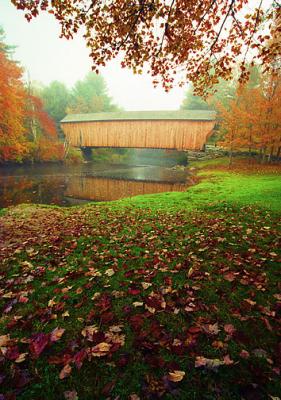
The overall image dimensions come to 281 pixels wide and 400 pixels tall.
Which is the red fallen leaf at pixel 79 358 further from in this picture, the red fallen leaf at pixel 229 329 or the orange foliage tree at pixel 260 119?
the orange foliage tree at pixel 260 119

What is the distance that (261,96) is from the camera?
19953mm

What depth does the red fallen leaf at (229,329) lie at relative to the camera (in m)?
2.22

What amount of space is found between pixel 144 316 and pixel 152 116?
3221 cm

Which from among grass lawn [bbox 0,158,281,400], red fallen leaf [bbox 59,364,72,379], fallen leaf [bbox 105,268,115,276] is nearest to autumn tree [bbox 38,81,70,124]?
grass lawn [bbox 0,158,281,400]

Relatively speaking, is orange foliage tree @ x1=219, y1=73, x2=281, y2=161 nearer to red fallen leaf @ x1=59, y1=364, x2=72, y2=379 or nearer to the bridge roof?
the bridge roof

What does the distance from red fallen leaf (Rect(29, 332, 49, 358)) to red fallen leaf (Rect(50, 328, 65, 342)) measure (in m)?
0.05

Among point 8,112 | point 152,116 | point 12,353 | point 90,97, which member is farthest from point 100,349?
point 90,97

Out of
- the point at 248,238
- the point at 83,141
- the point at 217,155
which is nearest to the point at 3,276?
the point at 248,238

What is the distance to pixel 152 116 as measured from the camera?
104ft

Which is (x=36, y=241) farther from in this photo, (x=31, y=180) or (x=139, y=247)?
(x=31, y=180)

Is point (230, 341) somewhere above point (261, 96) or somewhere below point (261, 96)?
below

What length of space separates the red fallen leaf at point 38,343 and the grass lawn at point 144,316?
0.03 feet

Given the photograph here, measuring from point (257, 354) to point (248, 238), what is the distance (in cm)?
289

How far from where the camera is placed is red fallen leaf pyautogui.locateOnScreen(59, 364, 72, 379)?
1.86 m
